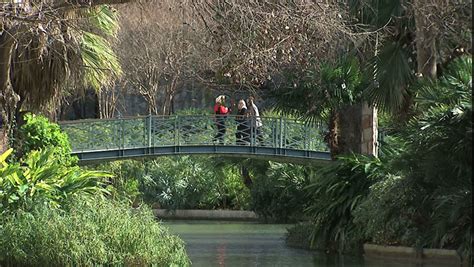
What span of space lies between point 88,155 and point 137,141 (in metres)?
2.10

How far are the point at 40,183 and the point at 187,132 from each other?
1547 centimetres

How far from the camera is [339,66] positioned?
88.9ft

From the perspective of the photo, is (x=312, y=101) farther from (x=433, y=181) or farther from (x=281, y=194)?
(x=433, y=181)

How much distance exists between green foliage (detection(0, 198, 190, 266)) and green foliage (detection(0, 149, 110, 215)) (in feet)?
1.65

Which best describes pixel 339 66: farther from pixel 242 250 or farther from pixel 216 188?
pixel 216 188

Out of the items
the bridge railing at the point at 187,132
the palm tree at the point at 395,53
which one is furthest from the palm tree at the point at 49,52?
the palm tree at the point at 395,53

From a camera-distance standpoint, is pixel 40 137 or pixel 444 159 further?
pixel 40 137

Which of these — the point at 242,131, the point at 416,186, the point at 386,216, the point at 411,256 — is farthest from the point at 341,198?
the point at 416,186

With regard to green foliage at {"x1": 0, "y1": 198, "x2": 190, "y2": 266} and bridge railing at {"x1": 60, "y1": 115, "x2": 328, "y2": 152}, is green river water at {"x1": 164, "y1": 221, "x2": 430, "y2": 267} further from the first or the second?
green foliage at {"x1": 0, "y1": 198, "x2": 190, "y2": 266}

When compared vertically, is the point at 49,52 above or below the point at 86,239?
above

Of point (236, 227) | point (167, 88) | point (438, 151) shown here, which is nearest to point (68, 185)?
point (438, 151)

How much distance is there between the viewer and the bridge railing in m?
33.9

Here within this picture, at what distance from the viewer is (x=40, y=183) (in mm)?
20016

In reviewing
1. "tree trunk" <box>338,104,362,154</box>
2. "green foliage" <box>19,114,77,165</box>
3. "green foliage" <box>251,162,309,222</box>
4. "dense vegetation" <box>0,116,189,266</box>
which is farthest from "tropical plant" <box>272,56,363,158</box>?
"dense vegetation" <box>0,116,189,266</box>
